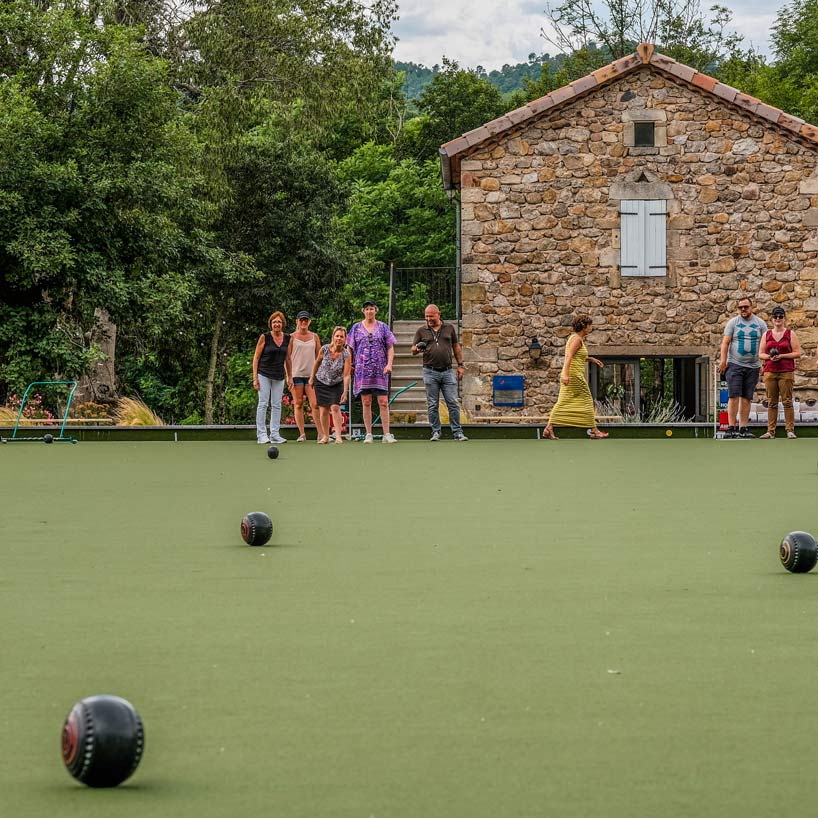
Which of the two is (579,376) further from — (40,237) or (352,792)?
(352,792)

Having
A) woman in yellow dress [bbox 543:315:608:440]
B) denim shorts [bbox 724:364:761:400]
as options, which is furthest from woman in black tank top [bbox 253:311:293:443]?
denim shorts [bbox 724:364:761:400]

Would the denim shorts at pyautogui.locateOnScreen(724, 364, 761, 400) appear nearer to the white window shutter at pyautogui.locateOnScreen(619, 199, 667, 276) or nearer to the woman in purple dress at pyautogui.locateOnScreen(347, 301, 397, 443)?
the woman in purple dress at pyautogui.locateOnScreen(347, 301, 397, 443)

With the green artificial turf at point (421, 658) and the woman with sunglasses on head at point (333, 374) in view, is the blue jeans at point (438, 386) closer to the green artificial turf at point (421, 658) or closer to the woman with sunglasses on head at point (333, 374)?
the woman with sunglasses on head at point (333, 374)

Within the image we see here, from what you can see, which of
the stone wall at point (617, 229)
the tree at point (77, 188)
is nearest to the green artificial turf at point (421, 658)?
the tree at point (77, 188)

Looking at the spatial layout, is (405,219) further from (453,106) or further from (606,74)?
(606,74)

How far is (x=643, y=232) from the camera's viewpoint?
31.1 metres

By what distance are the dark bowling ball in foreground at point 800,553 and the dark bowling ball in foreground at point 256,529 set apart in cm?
267

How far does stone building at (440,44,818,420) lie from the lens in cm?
3112

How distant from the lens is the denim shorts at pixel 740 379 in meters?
23.1

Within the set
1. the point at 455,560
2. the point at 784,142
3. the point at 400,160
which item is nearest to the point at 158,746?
the point at 455,560

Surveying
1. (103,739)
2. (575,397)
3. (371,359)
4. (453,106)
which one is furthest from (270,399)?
(453,106)

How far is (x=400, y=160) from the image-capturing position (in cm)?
5931

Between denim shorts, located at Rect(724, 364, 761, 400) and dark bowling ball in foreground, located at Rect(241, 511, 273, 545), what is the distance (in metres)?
15.5

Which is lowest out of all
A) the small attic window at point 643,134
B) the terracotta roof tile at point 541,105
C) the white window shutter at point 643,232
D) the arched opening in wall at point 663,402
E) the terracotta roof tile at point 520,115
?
the arched opening in wall at point 663,402
